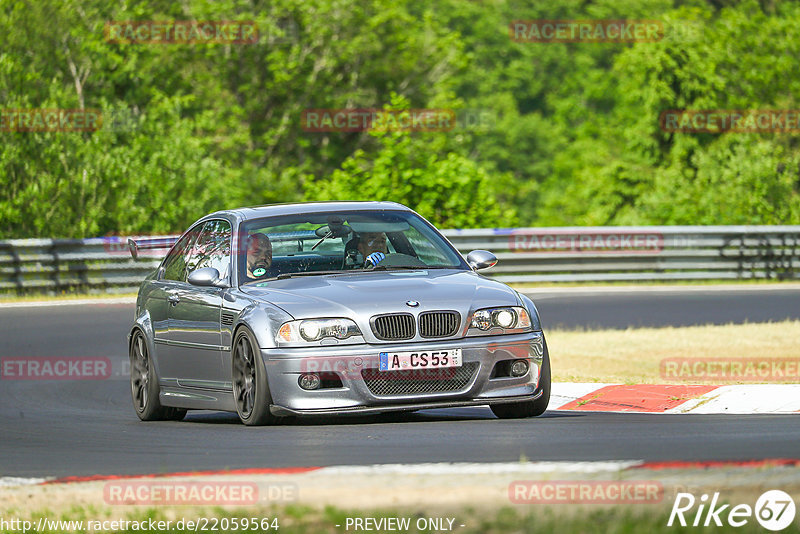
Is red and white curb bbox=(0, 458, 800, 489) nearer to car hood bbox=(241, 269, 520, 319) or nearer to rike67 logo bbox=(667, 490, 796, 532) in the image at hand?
rike67 logo bbox=(667, 490, 796, 532)

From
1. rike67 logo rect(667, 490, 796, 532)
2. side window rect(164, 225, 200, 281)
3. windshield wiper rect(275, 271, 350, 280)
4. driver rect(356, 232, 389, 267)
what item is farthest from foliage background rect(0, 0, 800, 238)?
rike67 logo rect(667, 490, 796, 532)

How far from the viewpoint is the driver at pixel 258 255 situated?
995 centimetres

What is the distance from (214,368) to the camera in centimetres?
991

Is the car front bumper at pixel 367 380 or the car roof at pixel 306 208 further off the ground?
the car roof at pixel 306 208

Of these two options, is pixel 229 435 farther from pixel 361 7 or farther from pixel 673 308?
pixel 361 7

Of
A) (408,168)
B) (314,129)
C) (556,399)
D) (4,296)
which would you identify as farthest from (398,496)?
(314,129)

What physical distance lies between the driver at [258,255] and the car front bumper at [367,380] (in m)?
1.09

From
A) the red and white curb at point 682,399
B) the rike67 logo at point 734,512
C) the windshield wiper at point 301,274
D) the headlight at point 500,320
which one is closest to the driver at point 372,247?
the windshield wiper at point 301,274

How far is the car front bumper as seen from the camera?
348 inches

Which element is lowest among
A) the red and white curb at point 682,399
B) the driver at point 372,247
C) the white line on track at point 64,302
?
the white line on track at point 64,302

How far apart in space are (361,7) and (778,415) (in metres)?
38.8

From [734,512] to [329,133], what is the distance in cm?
4418

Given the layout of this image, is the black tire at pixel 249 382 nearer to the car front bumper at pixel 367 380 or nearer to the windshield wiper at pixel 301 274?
the car front bumper at pixel 367 380

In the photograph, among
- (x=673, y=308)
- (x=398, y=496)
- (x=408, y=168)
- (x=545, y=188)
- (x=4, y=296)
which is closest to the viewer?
(x=398, y=496)
